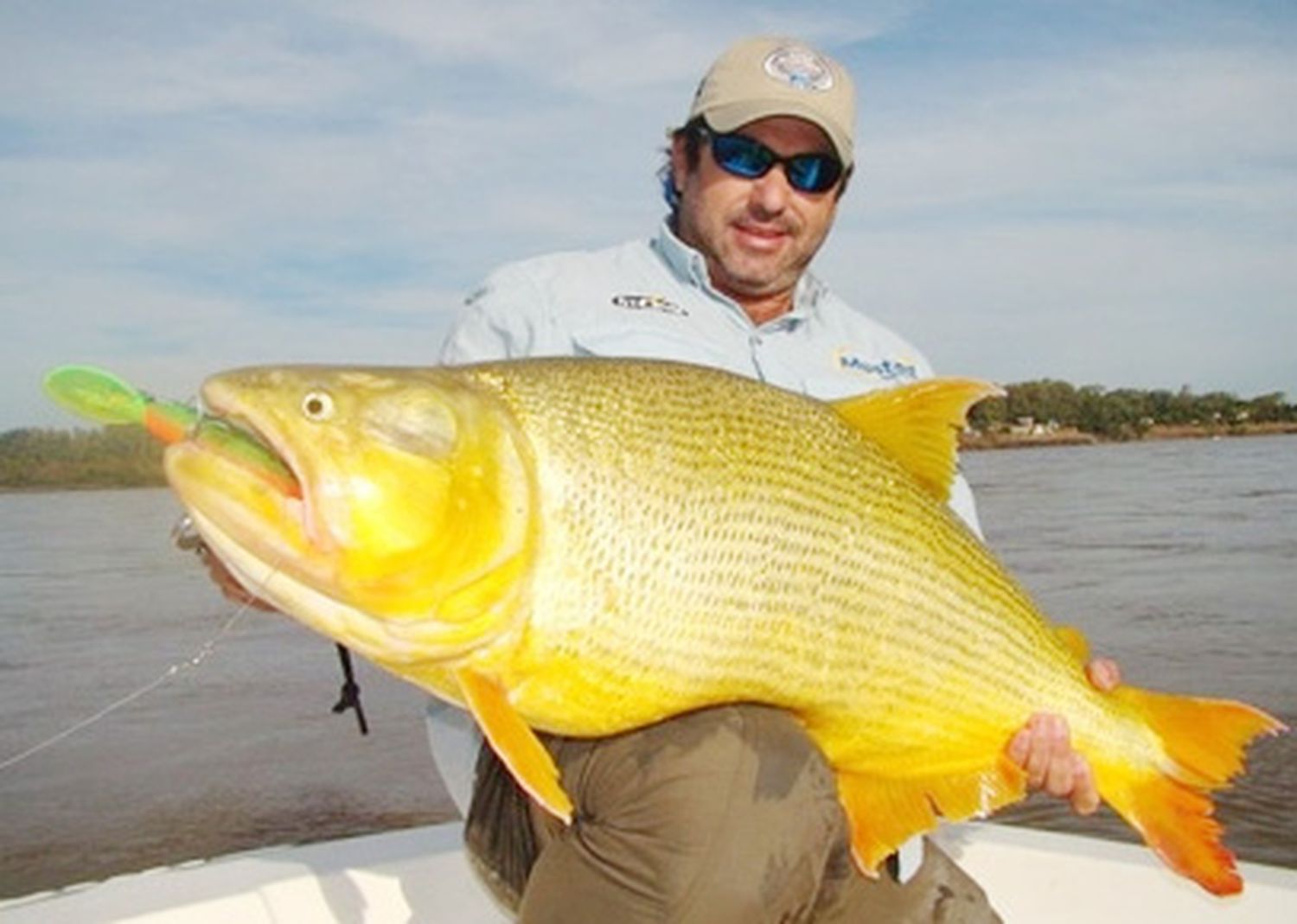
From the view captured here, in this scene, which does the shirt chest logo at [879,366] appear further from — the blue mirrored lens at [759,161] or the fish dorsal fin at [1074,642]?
the fish dorsal fin at [1074,642]

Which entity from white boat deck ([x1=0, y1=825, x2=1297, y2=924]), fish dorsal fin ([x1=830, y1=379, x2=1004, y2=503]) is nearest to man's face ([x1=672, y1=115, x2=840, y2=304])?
fish dorsal fin ([x1=830, y1=379, x2=1004, y2=503])

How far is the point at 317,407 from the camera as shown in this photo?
234cm

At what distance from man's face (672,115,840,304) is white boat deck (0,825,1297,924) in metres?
2.07

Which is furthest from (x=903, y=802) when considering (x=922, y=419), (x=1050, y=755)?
(x=922, y=419)

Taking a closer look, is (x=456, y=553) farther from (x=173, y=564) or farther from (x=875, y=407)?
(x=173, y=564)

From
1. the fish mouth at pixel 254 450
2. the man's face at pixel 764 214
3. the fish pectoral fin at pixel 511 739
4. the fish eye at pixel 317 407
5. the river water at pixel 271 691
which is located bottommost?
the river water at pixel 271 691

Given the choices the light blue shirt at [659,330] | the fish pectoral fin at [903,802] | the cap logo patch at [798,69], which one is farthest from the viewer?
the cap logo patch at [798,69]

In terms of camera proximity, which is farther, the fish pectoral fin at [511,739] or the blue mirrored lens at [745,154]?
the blue mirrored lens at [745,154]

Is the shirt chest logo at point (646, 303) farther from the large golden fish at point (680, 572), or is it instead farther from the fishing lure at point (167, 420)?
the fishing lure at point (167, 420)

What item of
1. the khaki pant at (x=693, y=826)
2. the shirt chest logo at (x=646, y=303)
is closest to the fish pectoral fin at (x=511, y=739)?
the khaki pant at (x=693, y=826)

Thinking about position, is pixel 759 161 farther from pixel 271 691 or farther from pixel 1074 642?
pixel 271 691

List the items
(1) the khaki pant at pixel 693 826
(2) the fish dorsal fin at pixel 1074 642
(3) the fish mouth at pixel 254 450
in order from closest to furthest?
(3) the fish mouth at pixel 254 450 < (1) the khaki pant at pixel 693 826 < (2) the fish dorsal fin at pixel 1074 642

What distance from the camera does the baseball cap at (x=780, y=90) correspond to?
162 inches

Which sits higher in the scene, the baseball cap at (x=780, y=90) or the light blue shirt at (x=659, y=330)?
the baseball cap at (x=780, y=90)
